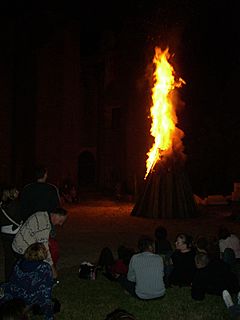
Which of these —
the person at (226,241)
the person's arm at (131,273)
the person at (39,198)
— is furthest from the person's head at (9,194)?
the person at (226,241)

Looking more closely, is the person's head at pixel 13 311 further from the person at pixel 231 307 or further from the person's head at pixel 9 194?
the person's head at pixel 9 194

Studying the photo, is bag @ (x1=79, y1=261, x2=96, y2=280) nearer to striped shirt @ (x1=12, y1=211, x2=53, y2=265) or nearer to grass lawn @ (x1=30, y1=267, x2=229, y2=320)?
grass lawn @ (x1=30, y1=267, x2=229, y2=320)

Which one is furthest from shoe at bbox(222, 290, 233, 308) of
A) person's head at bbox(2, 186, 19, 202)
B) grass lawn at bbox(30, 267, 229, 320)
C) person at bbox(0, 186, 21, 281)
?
person's head at bbox(2, 186, 19, 202)

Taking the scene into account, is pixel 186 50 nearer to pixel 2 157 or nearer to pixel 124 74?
pixel 124 74

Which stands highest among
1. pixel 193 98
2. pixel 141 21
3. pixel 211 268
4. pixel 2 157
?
pixel 141 21

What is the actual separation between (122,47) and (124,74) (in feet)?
5.82

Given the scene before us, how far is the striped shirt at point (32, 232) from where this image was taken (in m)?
7.14

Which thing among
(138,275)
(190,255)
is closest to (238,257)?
(190,255)

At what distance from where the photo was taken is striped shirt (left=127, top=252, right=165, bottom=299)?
24.3 ft

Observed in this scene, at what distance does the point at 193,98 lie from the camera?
2967cm

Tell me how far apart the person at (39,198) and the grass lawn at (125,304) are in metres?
1.52

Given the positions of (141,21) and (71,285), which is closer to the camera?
(71,285)

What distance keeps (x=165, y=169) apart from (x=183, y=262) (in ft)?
39.9

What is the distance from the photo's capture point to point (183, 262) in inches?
331
